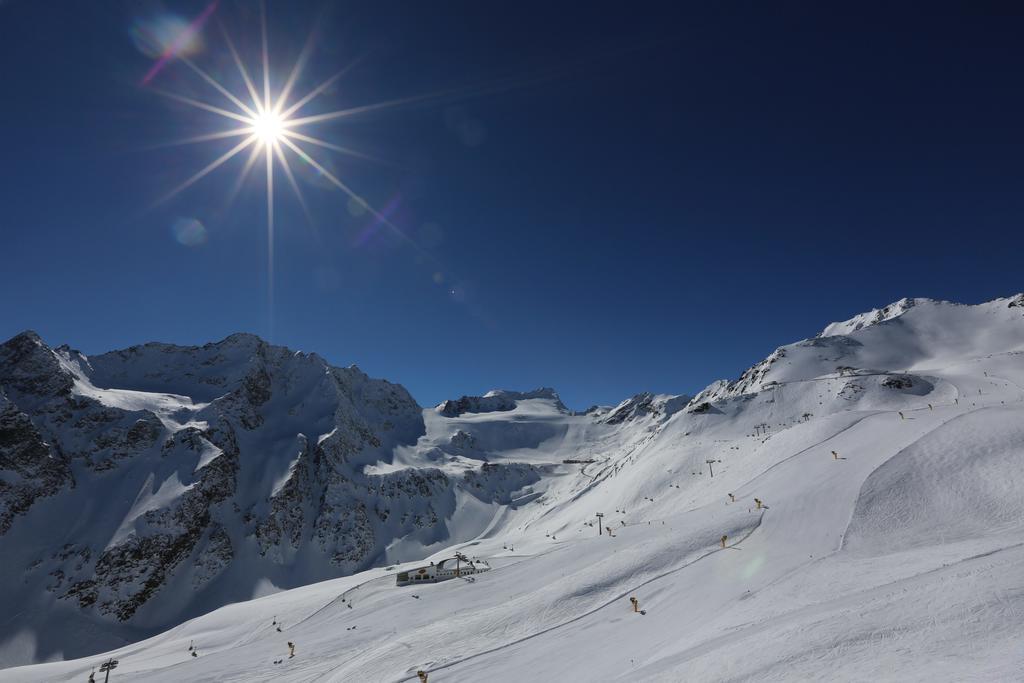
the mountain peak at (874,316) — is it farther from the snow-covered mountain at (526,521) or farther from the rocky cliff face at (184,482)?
the rocky cliff face at (184,482)

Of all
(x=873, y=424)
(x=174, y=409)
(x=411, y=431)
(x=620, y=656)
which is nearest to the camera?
(x=620, y=656)

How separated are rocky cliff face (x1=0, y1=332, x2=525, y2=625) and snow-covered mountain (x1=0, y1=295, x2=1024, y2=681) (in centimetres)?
56

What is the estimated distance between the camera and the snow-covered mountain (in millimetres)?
16969

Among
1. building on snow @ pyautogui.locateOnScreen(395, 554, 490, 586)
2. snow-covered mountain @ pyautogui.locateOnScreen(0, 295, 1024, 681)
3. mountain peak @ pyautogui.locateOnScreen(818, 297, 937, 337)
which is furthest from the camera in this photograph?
mountain peak @ pyautogui.locateOnScreen(818, 297, 937, 337)

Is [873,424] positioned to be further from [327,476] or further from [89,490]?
[89,490]

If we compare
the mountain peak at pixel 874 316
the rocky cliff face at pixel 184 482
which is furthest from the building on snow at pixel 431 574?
the mountain peak at pixel 874 316

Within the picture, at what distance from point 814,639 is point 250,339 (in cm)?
16985

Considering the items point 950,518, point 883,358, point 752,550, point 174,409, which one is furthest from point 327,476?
point 883,358

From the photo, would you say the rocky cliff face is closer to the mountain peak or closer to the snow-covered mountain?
the snow-covered mountain

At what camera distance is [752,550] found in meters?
25.4

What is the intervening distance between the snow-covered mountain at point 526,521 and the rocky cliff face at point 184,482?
1.84 ft

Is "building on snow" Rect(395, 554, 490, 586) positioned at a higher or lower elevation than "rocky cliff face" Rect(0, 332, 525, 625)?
lower

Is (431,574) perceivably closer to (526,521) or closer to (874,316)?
(526,521)

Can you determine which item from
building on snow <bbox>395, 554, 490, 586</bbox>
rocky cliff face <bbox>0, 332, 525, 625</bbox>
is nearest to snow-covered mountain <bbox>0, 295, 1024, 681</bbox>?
rocky cliff face <bbox>0, 332, 525, 625</bbox>
